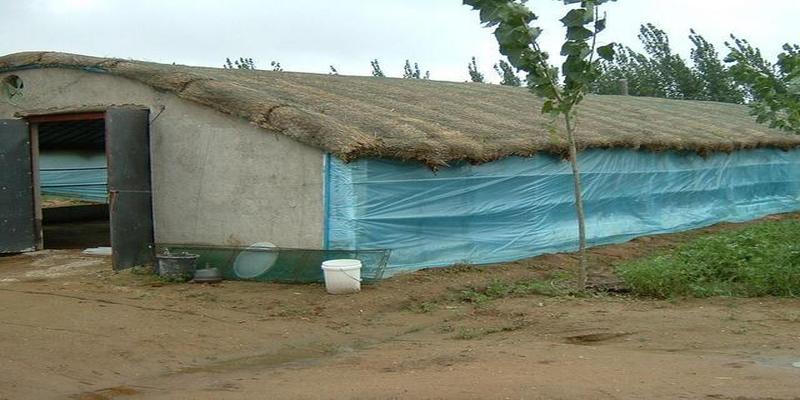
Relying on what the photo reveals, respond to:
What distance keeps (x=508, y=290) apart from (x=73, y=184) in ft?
54.9

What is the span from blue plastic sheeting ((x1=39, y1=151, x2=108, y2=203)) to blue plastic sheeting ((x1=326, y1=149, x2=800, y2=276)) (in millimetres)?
13283

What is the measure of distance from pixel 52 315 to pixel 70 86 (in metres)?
5.78

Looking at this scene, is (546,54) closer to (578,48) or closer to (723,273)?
(578,48)

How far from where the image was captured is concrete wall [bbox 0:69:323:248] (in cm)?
1212

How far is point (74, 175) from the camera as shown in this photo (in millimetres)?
24500

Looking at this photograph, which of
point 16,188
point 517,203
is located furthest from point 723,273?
point 16,188

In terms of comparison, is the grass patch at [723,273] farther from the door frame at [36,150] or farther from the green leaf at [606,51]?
the door frame at [36,150]

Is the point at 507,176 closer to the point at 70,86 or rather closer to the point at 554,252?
the point at 554,252

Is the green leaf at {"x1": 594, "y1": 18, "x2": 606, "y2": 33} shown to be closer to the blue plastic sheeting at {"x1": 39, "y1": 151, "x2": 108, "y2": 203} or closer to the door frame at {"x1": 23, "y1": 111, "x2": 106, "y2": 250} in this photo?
the door frame at {"x1": 23, "y1": 111, "x2": 106, "y2": 250}

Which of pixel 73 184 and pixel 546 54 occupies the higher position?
pixel 546 54

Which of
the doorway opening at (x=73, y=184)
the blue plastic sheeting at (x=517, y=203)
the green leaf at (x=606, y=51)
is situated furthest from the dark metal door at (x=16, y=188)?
the green leaf at (x=606, y=51)

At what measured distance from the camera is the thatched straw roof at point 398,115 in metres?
12.1

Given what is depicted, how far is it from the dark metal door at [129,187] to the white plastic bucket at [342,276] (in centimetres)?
354

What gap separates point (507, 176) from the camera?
1429 centimetres
